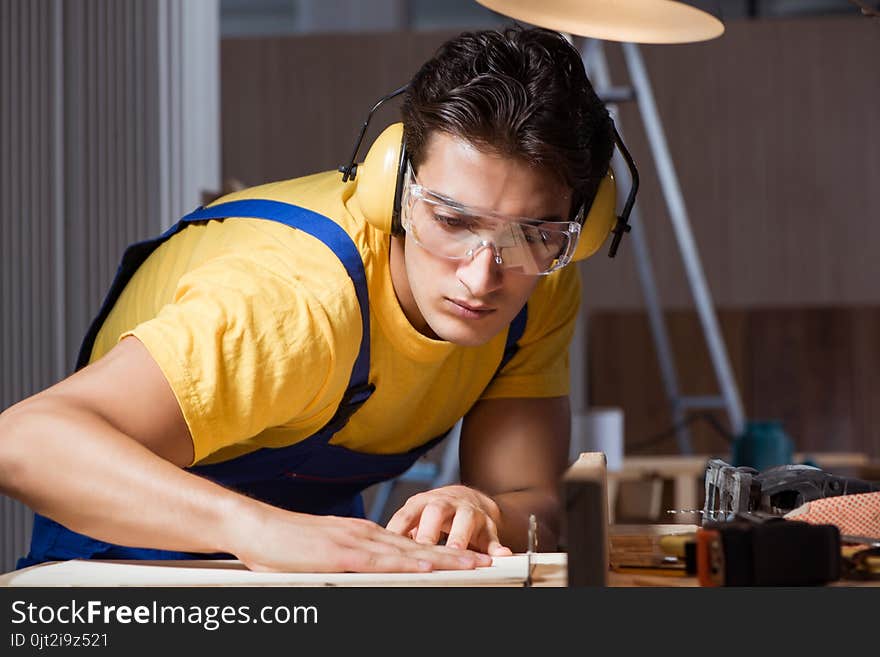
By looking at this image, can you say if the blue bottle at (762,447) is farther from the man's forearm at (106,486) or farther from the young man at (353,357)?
the man's forearm at (106,486)

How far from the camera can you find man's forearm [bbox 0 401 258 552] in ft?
2.88

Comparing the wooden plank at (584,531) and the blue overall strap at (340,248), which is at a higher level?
the blue overall strap at (340,248)

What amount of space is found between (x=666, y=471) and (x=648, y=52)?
2397 mm

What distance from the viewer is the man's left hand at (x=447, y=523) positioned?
999 millimetres

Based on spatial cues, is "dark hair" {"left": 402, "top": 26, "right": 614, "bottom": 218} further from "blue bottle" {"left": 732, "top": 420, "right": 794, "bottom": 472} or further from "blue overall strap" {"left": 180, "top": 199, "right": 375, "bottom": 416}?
"blue bottle" {"left": 732, "top": 420, "right": 794, "bottom": 472}

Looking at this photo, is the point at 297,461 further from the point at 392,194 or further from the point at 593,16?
the point at 593,16

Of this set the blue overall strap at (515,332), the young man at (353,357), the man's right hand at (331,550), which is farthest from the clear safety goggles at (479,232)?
the man's right hand at (331,550)

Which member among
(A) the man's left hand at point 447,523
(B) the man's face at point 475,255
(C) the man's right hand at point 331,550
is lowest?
(A) the man's left hand at point 447,523

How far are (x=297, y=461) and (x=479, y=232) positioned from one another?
43cm

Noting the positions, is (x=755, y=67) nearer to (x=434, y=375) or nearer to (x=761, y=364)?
(x=761, y=364)

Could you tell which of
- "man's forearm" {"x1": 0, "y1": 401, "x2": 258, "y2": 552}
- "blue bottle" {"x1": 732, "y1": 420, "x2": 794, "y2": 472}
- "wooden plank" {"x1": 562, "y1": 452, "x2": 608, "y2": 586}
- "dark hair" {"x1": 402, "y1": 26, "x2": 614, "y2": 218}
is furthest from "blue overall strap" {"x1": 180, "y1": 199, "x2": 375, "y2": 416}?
"blue bottle" {"x1": 732, "y1": 420, "x2": 794, "y2": 472}

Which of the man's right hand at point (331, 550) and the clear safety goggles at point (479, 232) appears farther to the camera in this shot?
the clear safety goggles at point (479, 232)

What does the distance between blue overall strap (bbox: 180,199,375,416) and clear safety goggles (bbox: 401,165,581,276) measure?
0.24ft

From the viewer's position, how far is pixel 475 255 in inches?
45.5
